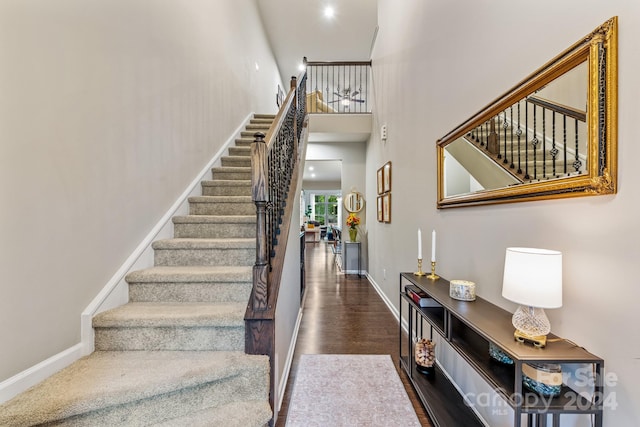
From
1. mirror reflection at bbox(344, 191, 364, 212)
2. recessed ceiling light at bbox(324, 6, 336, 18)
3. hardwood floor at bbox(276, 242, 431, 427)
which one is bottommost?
hardwood floor at bbox(276, 242, 431, 427)

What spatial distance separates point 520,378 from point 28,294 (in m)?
2.11

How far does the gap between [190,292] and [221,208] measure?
109cm

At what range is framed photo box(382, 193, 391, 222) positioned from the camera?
3.75 meters

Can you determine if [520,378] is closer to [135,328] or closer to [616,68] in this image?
[616,68]

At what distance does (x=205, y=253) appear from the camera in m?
2.20

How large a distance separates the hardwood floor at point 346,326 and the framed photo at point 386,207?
1.20m

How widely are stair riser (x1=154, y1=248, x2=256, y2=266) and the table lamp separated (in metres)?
1.69

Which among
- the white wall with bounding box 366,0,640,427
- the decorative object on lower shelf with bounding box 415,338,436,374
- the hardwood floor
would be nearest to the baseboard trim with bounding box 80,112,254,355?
the hardwood floor

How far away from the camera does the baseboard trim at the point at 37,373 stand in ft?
3.92

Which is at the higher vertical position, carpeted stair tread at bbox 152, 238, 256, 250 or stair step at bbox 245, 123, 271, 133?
stair step at bbox 245, 123, 271, 133

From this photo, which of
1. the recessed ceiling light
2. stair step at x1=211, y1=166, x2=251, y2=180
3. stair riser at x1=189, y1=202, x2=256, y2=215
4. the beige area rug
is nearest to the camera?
the beige area rug

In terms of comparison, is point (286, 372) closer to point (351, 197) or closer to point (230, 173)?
point (230, 173)

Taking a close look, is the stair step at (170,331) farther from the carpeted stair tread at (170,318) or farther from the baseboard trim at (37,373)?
the baseboard trim at (37,373)

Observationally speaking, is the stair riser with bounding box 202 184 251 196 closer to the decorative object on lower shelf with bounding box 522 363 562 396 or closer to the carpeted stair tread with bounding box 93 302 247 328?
the carpeted stair tread with bounding box 93 302 247 328
